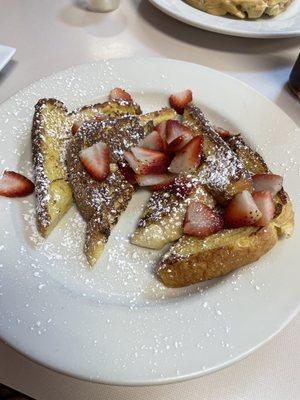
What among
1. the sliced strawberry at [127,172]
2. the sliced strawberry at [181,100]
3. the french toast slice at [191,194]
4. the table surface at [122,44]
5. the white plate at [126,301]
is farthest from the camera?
the table surface at [122,44]

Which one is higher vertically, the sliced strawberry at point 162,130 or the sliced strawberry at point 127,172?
the sliced strawberry at point 162,130

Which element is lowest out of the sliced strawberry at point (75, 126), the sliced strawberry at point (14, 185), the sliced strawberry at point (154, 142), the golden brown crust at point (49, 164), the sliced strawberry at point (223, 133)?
the sliced strawberry at point (14, 185)

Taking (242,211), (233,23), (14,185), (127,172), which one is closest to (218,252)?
(242,211)

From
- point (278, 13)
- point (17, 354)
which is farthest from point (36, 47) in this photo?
point (17, 354)

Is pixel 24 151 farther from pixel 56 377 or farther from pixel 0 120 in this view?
pixel 56 377

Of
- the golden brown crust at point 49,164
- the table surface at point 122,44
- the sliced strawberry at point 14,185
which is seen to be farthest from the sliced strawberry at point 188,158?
the table surface at point 122,44

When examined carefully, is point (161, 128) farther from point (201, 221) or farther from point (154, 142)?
point (201, 221)

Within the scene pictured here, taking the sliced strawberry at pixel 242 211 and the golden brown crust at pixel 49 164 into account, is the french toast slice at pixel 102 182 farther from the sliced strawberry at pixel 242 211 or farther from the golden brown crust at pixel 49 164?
the sliced strawberry at pixel 242 211
